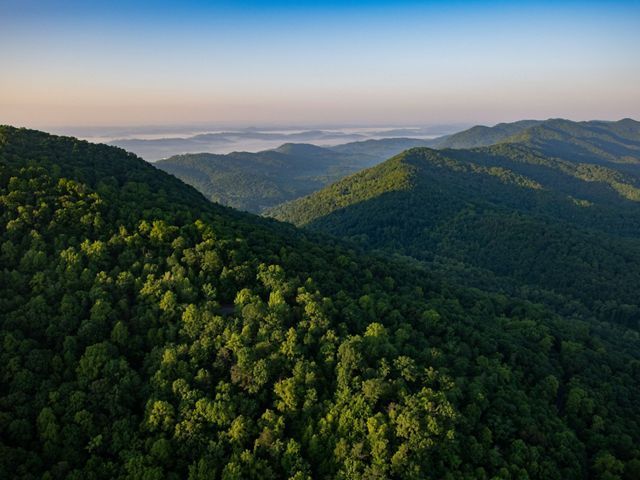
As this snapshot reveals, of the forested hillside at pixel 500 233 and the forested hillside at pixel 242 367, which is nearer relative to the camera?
the forested hillside at pixel 242 367

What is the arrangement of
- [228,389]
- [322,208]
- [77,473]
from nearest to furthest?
[77,473]
[228,389]
[322,208]

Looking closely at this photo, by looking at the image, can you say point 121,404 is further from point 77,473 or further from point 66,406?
point 77,473

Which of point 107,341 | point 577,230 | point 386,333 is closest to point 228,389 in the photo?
point 107,341

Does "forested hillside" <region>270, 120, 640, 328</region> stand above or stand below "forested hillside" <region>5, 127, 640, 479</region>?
below

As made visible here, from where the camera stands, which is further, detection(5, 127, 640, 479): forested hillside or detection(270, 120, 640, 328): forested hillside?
detection(270, 120, 640, 328): forested hillside

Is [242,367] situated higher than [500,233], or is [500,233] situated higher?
[242,367]

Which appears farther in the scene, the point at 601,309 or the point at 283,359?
the point at 601,309

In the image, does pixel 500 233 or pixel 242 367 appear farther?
pixel 500 233

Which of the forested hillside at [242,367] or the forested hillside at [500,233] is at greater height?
the forested hillside at [242,367]
